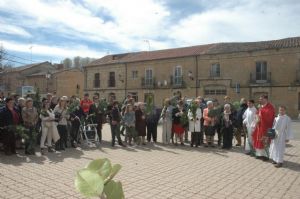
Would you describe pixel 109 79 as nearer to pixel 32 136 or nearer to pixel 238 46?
pixel 238 46

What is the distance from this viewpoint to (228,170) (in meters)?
7.82

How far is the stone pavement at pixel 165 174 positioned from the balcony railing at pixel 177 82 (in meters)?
26.2

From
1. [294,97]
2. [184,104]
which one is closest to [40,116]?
[184,104]

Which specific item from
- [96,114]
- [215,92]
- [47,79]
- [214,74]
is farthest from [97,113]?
[47,79]

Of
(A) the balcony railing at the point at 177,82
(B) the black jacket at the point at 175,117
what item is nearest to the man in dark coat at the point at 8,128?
(B) the black jacket at the point at 175,117

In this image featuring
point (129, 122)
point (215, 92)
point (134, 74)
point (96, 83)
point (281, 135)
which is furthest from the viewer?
point (96, 83)

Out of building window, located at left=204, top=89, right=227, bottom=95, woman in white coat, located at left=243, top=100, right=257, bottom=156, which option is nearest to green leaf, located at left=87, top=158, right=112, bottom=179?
woman in white coat, located at left=243, top=100, right=257, bottom=156

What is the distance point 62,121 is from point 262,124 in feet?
20.1

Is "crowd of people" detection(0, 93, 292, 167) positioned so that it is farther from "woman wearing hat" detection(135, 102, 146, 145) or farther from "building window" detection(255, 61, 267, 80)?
"building window" detection(255, 61, 267, 80)

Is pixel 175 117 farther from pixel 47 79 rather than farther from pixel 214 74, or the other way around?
pixel 47 79

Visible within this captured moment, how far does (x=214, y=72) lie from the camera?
34375 mm

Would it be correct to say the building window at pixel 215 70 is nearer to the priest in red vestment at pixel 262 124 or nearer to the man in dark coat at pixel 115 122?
the man in dark coat at pixel 115 122

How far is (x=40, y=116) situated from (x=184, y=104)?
528cm

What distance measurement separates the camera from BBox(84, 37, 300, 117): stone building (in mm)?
30672
